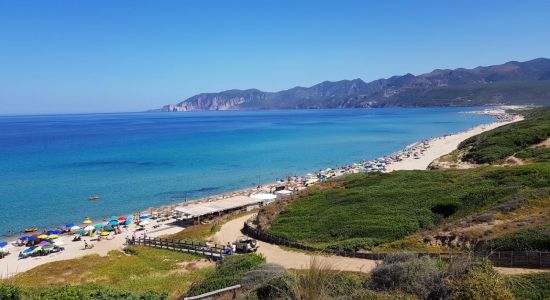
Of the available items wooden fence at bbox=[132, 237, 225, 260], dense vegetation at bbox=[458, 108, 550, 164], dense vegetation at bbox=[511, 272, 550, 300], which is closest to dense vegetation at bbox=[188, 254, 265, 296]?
dense vegetation at bbox=[511, 272, 550, 300]

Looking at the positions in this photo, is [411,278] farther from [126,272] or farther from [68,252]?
[68,252]

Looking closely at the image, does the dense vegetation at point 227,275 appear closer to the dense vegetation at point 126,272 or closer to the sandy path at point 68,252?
the dense vegetation at point 126,272

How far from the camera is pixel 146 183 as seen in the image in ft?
203

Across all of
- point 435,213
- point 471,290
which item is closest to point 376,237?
point 435,213

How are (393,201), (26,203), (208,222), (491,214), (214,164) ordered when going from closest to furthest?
(491,214)
(393,201)
(208,222)
(26,203)
(214,164)

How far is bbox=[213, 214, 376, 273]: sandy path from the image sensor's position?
783 inches

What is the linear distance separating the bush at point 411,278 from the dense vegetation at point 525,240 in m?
7.66

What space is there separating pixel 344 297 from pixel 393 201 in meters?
21.7

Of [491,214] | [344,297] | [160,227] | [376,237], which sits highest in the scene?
[344,297]

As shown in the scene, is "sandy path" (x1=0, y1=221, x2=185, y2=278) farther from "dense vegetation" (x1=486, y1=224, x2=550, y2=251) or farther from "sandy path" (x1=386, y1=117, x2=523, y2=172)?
"sandy path" (x1=386, y1=117, x2=523, y2=172)

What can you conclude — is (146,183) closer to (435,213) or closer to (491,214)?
(435,213)

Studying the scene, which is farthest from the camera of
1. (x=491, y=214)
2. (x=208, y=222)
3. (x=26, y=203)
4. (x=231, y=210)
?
(x=26, y=203)

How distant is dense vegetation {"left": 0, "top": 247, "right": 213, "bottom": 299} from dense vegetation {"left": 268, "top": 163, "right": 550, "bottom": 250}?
24.1 feet

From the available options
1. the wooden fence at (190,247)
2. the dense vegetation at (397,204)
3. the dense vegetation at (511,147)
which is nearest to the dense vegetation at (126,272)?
the wooden fence at (190,247)
